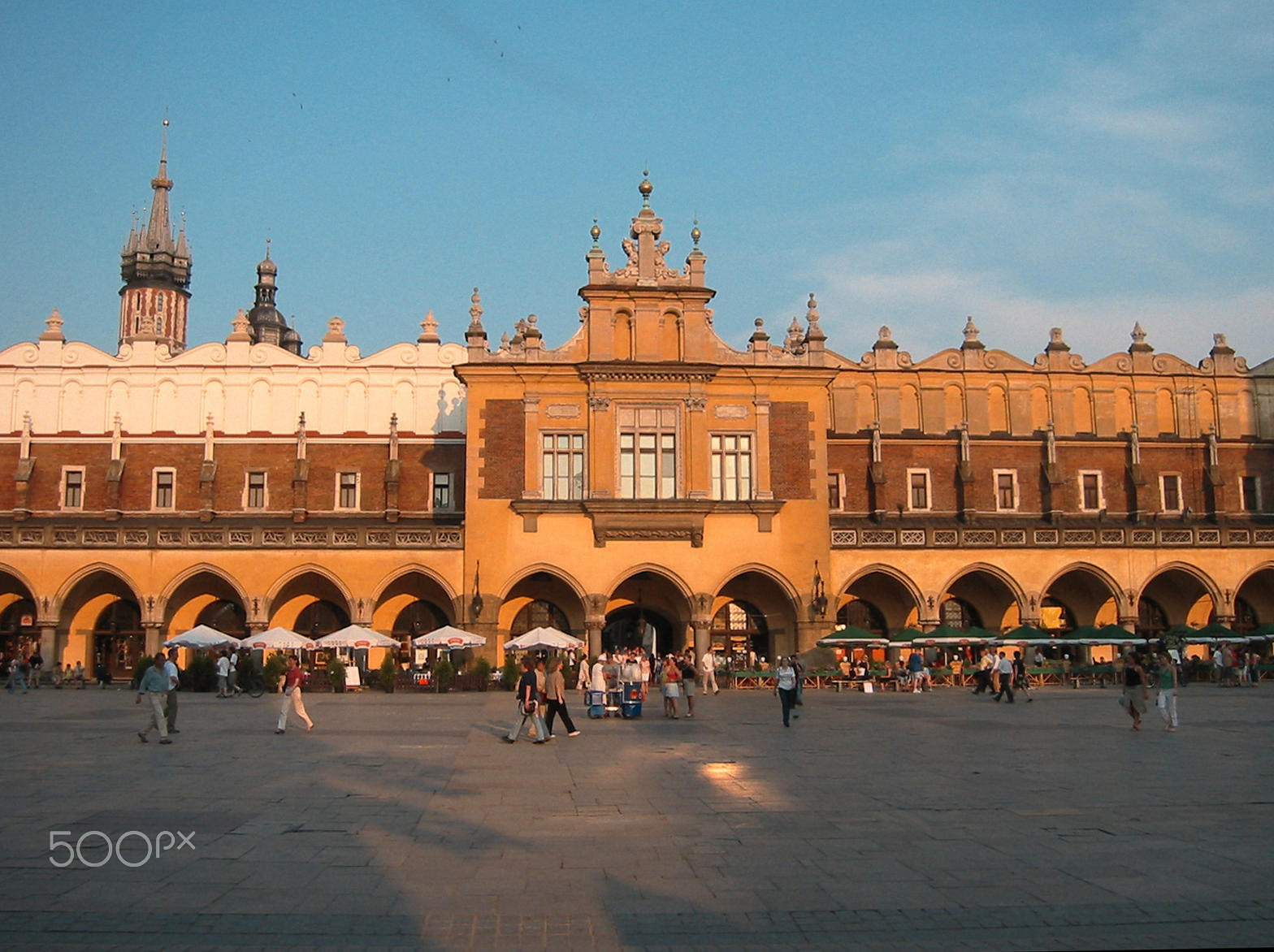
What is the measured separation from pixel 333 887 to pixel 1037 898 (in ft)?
19.2

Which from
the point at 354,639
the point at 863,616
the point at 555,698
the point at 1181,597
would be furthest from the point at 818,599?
the point at 555,698

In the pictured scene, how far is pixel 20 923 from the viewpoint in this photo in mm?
9008

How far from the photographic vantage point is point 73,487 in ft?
166

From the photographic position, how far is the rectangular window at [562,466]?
43.3m

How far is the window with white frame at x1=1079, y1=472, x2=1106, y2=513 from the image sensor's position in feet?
166

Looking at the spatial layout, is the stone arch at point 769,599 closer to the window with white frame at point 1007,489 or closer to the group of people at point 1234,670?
the window with white frame at point 1007,489

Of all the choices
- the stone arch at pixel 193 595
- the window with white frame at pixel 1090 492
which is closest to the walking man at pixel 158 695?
the stone arch at pixel 193 595

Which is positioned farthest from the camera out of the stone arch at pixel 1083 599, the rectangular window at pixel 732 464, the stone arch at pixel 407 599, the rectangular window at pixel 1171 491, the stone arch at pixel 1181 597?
the rectangular window at pixel 1171 491

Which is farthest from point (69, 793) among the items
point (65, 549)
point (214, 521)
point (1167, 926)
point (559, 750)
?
point (214, 521)

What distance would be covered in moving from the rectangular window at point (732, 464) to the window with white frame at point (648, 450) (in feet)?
5.14

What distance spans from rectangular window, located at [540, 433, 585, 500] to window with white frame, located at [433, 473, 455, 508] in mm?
8278
